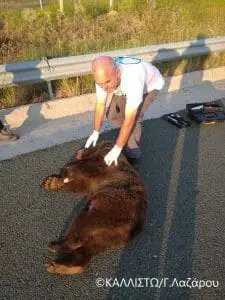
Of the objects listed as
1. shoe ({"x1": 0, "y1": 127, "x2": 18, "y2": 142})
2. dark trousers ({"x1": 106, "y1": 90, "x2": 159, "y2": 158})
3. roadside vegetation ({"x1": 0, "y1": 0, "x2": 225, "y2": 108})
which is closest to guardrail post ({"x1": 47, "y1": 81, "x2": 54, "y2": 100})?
roadside vegetation ({"x1": 0, "y1": 0, "x2": 225, "y2": 108})

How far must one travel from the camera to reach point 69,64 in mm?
6137

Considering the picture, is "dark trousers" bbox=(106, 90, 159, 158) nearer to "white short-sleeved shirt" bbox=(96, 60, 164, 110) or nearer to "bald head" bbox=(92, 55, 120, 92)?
"white short-sleeved shirt" bbox=(96, 60, 164, 110)

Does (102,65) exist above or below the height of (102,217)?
above

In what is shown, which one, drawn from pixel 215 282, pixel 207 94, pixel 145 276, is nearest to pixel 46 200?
pixel 145 276

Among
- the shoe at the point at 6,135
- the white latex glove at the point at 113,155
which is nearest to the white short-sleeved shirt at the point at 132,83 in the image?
the white latex glove at the point at 113,155

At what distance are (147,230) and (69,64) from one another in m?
3.33

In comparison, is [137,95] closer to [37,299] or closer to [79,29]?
[37,299]

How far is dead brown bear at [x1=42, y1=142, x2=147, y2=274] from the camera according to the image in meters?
3.24

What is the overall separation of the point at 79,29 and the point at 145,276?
7.46 metres

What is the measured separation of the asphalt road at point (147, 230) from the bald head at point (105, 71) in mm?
1250

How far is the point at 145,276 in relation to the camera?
3.28 metres

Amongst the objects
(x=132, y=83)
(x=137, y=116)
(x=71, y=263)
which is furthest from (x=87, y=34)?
(x=71, y=263)

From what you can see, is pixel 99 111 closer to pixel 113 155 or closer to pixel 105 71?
pixel 113 155

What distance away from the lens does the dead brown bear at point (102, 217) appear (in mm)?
3242
